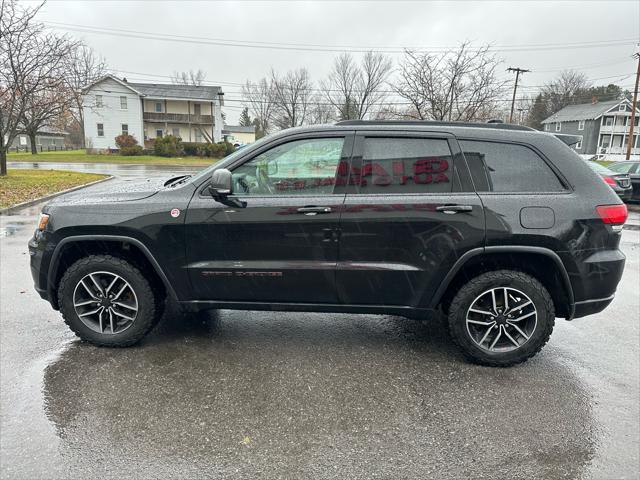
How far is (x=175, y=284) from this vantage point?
11.5 feet

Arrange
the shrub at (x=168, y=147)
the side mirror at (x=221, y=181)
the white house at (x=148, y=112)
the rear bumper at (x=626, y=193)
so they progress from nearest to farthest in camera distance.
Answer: the side mirror at (x=221, y=181)
the rear bumper at (x=626, y=193)
the shrub at (x=168, y=147)
the white house at (x=148, y=112)

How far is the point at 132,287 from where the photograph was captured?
3508 mm

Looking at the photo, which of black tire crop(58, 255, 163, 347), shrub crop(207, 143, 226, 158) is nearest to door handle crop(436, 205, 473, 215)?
black tire crop(58, 255, 163, 347)

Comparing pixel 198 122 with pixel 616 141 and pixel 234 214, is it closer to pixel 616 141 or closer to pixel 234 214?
pixel 234 214

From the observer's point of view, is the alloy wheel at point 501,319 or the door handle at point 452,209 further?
the alloy wheel at point 501,319

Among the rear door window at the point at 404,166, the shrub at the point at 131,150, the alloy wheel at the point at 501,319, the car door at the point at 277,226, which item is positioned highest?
the shrub at the point at 131,150

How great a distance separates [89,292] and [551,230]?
368cm

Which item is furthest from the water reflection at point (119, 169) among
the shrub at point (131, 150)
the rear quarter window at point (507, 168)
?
the rear quarter window at point (507, 168)

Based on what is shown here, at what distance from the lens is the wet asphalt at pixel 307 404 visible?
2.40 meters

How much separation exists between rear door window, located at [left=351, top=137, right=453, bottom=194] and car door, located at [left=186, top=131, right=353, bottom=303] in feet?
0.59

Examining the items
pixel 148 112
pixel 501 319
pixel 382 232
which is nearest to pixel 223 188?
pixel 382 232

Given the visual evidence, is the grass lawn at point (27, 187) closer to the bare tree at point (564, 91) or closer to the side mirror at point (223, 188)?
the side mirror at point (223, 188)

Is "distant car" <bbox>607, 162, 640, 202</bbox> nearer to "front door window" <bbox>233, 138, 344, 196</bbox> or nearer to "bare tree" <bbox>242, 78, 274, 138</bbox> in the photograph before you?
"front door window" <bbox>233, 138, 344, 196</bbox>

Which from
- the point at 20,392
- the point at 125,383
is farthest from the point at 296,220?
the point at 20,392
